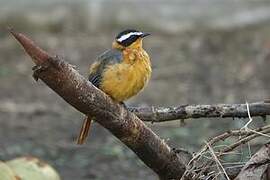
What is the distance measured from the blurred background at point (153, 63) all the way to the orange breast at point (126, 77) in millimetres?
1857

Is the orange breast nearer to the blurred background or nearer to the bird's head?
the bird's head

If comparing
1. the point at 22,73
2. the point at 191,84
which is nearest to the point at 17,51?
the point at 22,73

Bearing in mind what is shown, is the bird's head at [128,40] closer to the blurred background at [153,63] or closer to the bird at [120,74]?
the bird at [120,74]

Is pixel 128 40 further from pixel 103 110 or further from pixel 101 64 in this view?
pixel 103 110

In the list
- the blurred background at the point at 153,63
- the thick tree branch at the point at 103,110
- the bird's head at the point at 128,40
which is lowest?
the thick tree branch at the point at 103,110

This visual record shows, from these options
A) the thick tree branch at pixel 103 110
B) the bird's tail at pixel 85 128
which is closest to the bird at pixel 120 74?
the bird's tail at pixel 85 128

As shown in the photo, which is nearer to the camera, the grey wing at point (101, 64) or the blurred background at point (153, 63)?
the grey wing at point (101, 64)

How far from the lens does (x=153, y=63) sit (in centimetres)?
909

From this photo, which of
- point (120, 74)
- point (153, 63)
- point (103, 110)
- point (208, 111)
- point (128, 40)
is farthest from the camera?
point (153, 63)

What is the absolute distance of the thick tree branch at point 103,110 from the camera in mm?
3221

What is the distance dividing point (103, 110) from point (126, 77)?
47 centimetres

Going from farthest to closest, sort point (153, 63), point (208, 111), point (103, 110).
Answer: point (153, 63)
point (208, 111)
point (103, 110)

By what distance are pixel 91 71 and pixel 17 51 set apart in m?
5.44

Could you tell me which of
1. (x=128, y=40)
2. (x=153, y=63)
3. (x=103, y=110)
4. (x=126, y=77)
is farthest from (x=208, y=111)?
(x=153, y=63)
